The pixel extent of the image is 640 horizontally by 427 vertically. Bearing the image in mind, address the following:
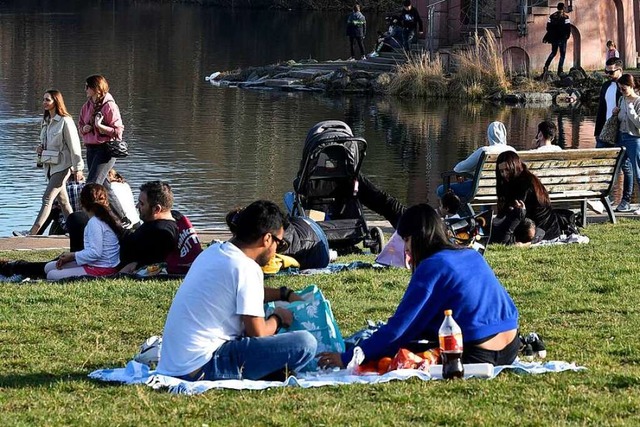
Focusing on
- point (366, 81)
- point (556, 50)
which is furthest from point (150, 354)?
point (556, 50)

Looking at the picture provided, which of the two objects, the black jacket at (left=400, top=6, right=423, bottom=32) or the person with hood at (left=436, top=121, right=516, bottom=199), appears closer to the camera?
the person with hood at (left=436, top=121, right=516, bottom=199)

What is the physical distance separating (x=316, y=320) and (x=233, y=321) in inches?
25.0

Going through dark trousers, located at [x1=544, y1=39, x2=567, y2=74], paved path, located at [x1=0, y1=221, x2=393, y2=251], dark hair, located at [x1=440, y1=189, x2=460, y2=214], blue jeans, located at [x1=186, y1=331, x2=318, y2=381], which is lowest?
paved path, located at [x1=0, y1=221, x2=393, y2=251]

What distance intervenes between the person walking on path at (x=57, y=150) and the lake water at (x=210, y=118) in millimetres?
1810

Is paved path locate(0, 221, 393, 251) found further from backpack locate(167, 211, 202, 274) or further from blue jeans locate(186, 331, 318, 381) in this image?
blue jeans locate(186, 331, 318, 381)

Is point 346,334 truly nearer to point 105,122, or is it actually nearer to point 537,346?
point 537,346

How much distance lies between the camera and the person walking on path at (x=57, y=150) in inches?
565

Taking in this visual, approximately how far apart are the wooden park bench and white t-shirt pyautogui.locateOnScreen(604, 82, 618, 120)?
65.4 inches

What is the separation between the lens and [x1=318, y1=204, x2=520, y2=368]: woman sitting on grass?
7113mm

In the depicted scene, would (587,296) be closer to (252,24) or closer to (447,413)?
(447,413)

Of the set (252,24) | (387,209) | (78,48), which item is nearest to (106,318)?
(387,209)

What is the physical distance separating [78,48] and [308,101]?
1601 centimetres

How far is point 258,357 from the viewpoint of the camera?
7.18m

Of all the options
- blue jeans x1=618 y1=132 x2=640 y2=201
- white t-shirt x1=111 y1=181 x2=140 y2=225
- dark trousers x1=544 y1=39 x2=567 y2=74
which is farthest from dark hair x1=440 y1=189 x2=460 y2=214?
dark trousers x1=544 y1=39 x2=567 y2=74
